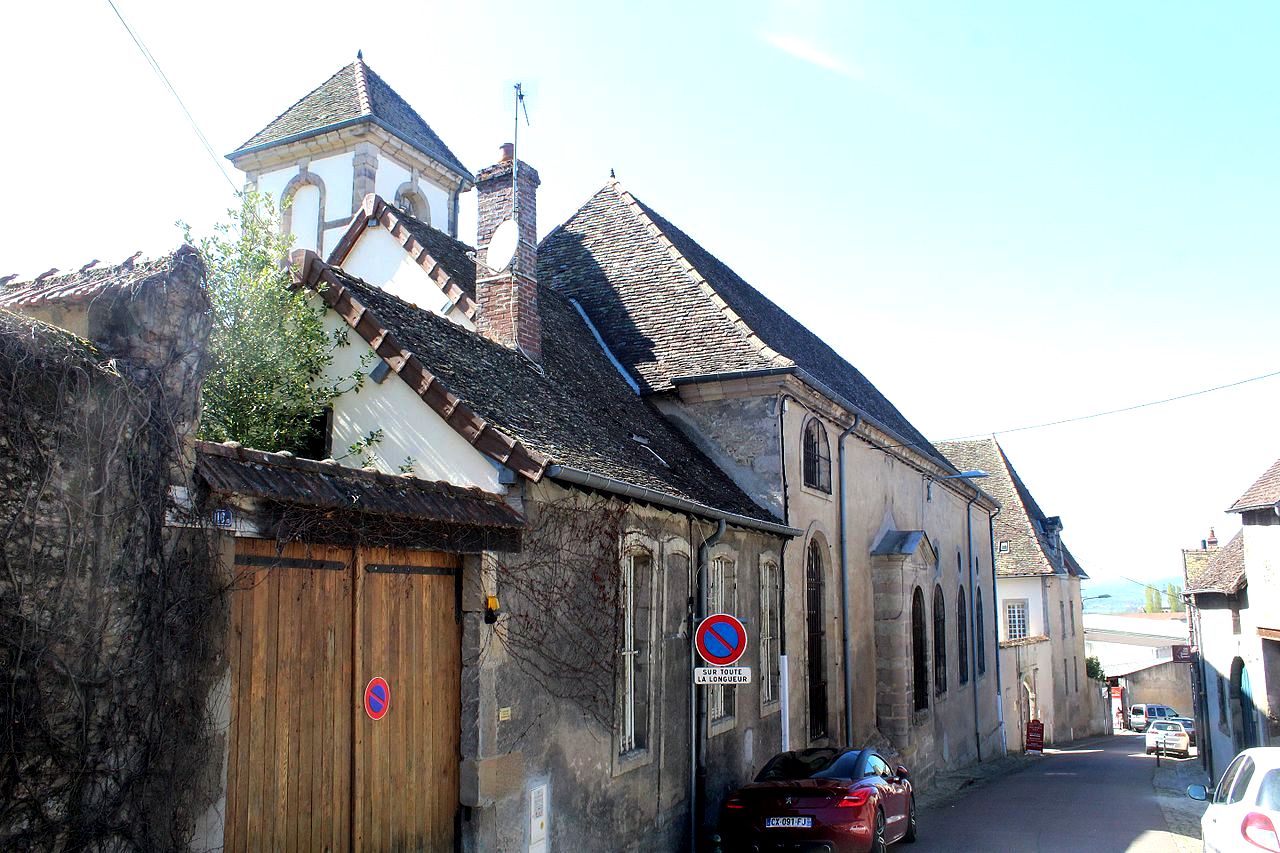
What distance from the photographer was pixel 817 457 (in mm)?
16531

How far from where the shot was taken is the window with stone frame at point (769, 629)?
14.0 meters

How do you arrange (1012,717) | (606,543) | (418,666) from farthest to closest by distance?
(1012,717), (606,543), (418,666)

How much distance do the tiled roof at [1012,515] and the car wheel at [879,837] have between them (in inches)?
1083

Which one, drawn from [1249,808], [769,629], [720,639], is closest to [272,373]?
[720,639]

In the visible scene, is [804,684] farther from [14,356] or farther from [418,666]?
[14,356]

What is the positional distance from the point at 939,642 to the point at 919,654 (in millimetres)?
2145

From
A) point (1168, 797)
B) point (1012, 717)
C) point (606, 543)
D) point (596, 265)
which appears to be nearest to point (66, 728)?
point (606, 543)

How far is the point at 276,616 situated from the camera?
21.4 feet

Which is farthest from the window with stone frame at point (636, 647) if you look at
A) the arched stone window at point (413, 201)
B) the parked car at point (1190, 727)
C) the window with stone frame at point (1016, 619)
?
the parked car at point (1190, 727)

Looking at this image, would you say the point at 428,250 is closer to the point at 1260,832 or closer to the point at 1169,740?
the point at 1260,832

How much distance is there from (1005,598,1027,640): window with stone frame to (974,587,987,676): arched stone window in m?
10.9

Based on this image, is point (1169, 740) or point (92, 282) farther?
point (1169, 740)

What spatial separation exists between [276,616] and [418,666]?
155cm

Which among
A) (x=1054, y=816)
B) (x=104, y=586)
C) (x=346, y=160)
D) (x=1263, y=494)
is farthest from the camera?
(x=346, y=160)
